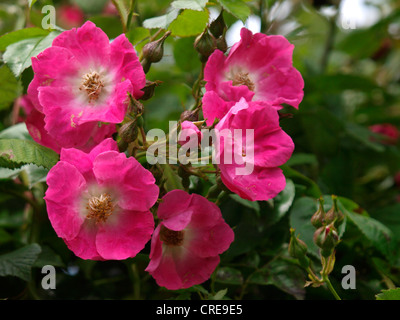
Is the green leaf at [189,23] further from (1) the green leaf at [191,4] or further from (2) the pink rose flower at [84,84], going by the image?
(2) the pink rose flower at [84,84]

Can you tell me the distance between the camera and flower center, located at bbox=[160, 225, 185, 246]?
26.1 inches

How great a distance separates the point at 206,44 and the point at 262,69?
0.11m

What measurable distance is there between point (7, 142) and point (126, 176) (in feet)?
0.69

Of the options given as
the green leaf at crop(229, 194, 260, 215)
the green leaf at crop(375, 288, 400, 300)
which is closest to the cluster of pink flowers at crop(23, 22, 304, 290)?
the green leaf at crop(229, 194, 260, 215)

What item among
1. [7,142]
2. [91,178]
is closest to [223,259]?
[91,178]

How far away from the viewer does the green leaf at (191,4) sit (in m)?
0.69

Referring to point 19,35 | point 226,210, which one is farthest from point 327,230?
point 19,35

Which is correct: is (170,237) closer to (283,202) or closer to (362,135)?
(283,202)

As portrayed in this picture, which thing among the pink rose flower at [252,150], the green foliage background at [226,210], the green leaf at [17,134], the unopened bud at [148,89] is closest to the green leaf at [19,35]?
the green foliage background at [226,210]

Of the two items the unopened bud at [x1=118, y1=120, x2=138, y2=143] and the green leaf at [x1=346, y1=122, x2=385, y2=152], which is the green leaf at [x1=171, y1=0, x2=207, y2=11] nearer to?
the unopened bud at [x1=118, y1=120, x2=138, y2=143]

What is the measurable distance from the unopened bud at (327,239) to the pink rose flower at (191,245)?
0.39ft

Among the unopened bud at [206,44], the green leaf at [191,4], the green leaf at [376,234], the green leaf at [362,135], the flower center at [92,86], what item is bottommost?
the green leaf at [362,135]

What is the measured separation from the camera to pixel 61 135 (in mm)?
641

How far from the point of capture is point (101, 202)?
626 millimetres
